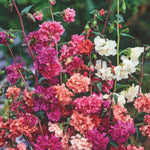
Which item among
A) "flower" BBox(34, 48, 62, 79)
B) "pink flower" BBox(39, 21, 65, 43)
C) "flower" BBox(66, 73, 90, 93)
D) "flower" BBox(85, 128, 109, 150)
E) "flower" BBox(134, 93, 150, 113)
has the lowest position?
"flower" BBox(85, 128, 109, 150)

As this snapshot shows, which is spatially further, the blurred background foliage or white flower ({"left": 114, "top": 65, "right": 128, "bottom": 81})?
the blurred background foliage

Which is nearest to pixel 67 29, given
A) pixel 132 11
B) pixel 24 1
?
pixel 24 1

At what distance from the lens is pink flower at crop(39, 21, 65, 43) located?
71 cm

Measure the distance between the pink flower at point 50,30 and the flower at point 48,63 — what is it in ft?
0.17

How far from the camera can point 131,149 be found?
0.75 m

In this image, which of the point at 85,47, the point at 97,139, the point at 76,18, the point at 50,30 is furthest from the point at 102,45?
the point at 76,18

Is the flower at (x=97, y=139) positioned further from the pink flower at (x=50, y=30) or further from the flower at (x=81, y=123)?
the pink flower at (x=50, y=30)

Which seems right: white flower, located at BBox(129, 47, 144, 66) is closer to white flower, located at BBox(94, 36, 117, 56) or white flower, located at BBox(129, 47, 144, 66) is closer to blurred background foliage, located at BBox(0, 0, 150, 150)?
white flower, located at BBox(94, 36, 117, 56)

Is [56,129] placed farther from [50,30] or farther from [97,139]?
[50,30]

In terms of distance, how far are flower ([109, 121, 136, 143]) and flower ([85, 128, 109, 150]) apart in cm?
2

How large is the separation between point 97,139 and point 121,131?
0.06 m

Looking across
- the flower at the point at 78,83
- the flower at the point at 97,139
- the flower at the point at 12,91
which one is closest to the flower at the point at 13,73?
the flower at the point at 12,91

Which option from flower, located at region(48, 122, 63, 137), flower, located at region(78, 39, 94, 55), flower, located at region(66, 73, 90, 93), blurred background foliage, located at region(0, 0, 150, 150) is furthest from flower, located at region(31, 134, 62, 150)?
blurred background foliage, located at region(0, 0, 150, 150)

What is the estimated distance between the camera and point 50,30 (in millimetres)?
719
